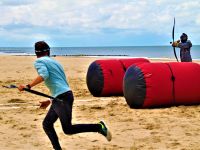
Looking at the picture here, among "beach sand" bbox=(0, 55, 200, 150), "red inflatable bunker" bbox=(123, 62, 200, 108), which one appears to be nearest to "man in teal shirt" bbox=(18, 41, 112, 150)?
"beach sand" bbox=(0, 55, 200, 150)

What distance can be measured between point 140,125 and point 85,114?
1.79 m

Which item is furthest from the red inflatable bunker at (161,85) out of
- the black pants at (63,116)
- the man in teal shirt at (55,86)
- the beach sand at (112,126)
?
the man in teal shirt at (55,86)

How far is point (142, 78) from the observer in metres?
10.7

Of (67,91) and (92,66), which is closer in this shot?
(67,91)

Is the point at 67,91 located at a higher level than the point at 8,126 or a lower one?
higher

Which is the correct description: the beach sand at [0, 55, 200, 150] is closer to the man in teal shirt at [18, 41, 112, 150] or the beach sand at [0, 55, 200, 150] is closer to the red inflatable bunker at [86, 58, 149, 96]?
the red inflatable bunker at [86, 58, 149, 96]

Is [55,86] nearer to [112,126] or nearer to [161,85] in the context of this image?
[112,126]

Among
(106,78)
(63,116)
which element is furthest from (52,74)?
(106,78)

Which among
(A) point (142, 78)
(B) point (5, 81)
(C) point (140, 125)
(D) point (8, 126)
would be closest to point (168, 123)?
(C) point (140, 125)

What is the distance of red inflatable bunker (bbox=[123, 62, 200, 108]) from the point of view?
1066cm

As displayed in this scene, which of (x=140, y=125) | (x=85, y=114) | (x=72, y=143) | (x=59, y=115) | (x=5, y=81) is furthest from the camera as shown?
(x=5, y=81)

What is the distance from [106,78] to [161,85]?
8.67 ft

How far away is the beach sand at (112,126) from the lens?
24.8 ft

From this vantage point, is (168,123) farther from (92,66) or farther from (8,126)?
(92,66)
